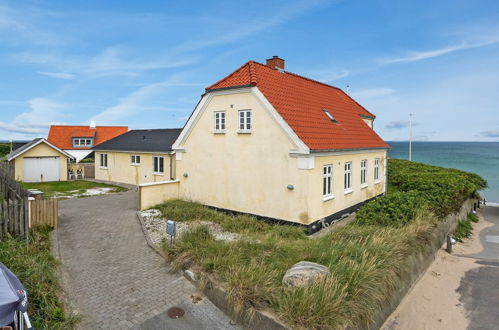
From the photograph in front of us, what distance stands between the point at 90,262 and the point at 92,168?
2413cm

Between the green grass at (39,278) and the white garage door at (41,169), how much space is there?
2096cm

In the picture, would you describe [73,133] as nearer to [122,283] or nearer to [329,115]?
[329,115]

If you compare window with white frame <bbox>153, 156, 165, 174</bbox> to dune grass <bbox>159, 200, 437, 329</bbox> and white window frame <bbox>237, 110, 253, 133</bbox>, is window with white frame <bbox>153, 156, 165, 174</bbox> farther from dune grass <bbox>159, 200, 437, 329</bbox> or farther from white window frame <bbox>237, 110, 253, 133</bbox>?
dune grass <bbox>159, 200, 437, 329</bbox>

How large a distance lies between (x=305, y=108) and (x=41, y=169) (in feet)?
81.1

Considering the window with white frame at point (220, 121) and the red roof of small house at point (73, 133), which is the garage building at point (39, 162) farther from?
the window with white frame at point (220, 121)

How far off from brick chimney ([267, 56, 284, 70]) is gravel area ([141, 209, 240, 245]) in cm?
947

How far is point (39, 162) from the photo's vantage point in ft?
93.9

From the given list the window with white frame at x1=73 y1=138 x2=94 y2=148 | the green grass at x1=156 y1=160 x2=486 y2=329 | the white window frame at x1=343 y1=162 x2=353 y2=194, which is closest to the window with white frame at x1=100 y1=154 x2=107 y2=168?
the window with white frame at x1=73 y1=138 x2=94 y2=148

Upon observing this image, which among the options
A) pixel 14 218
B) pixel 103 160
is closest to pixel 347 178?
pixel 14 218

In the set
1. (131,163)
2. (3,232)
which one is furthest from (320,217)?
(131,163)

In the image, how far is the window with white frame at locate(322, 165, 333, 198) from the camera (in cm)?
1424

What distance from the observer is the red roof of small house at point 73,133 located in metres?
43.4

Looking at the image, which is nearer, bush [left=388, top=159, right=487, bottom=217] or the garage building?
bush [left=388, top=159, right=487, bottom=217]

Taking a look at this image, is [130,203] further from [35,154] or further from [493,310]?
[493,310]
